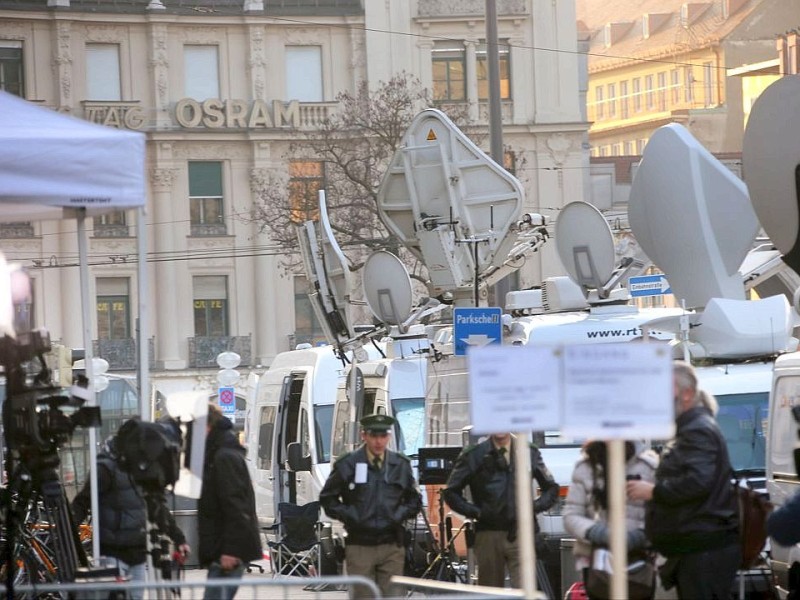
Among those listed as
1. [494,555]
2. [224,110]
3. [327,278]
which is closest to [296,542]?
[327,278]

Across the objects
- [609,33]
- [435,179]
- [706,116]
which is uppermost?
[609,33]

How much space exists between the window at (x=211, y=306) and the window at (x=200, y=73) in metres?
5.95

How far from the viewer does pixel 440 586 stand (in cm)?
866

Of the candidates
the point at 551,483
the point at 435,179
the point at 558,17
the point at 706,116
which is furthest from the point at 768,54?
the point at 551,483

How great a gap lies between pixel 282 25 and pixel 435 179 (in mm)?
43064

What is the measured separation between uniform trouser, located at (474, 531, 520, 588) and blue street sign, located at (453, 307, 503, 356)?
438 centimetres

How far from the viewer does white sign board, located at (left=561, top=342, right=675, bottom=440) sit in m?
8.08

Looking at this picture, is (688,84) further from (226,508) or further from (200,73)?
(226,508)

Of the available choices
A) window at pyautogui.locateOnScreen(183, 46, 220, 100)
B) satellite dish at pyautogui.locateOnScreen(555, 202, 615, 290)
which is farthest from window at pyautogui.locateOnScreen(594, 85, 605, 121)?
satellite dish at pyautogui.locateOnScreen(555, 202, 615, 290)

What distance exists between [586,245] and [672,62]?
87.9 m

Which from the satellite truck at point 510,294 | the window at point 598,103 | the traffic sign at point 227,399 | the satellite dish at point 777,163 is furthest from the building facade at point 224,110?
the window at point 598,103

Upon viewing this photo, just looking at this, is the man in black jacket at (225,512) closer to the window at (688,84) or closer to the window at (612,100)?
the window at (688,84)

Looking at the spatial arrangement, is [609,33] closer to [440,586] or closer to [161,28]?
[161,28]

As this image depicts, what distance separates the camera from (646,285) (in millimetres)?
20969
